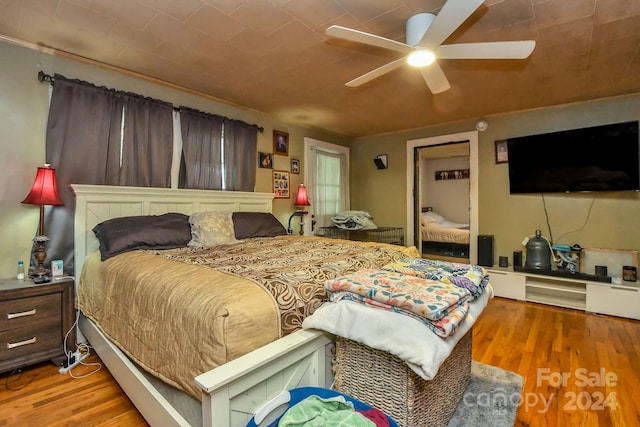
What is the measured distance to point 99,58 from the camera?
247 centimetres

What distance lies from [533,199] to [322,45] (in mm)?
3184

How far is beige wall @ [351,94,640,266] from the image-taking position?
3.23 meters

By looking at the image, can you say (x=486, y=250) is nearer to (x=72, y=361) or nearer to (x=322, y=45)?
(x=322, y=45)

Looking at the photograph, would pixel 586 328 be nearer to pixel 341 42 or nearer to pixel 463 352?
pixel 463 352

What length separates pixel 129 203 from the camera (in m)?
2.69

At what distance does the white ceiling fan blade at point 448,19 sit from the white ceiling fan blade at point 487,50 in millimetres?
109

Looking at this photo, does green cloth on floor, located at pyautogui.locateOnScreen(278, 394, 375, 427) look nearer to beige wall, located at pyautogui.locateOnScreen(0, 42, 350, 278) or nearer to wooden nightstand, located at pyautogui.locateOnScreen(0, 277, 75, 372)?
wooden nightstand, located at pyautogui.locateOnScreen(0, 277, 75, 372)

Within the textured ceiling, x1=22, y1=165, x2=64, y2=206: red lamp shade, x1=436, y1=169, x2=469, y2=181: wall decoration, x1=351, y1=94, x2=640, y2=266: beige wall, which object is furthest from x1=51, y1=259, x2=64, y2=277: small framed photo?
x1=436, y1=169, x2=469, y2=181: wall decoration

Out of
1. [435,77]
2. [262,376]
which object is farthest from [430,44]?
[262,376]

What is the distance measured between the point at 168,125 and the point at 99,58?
0.72 meters

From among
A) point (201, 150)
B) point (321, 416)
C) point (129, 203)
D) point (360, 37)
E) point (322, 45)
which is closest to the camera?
point (321, 416)

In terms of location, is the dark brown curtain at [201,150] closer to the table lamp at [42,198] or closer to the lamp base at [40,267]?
the table lamp at [42,198]

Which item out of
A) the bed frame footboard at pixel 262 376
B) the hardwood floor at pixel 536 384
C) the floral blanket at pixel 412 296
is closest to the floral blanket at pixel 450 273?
the floral blanket at pixel 412 296

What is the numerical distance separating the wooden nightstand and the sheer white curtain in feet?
10.1
